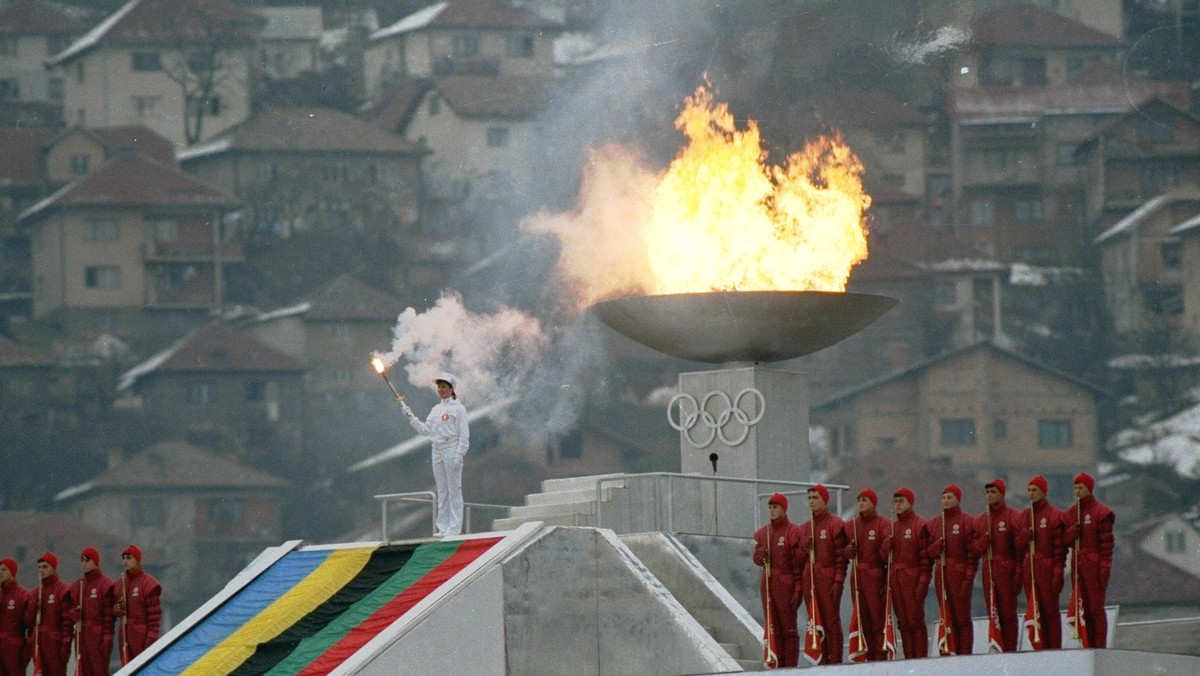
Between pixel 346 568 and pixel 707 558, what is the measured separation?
343 cm

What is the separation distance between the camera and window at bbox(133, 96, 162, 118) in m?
97.6

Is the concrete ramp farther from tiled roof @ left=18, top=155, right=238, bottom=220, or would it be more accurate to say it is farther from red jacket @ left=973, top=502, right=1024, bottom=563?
→ tiled roof @ left=18, top=155, right=238, bottom=220

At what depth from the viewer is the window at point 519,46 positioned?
102 meters

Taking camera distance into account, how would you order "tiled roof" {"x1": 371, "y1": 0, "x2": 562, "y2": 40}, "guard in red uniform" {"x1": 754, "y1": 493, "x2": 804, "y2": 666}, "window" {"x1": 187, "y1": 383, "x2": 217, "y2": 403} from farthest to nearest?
"tiled roof" {"x1": 371, "y1": 0, "x2": 562, "y2": 40}
"window" {"x1": 187, "y1": 383, "x2": 217, "y2": 403}
"guard in red uniform" {"x1": 754, "y1": 493, "x2": 804, "y2": 666}

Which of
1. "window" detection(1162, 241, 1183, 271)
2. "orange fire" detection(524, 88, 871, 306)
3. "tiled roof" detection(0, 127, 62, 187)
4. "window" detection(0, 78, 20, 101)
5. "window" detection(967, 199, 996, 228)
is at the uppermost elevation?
"window" detection(0, 78, 20, 101)

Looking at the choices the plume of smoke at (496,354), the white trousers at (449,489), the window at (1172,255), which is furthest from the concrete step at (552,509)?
the window at (1172,255)

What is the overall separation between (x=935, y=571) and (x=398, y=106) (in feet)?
280

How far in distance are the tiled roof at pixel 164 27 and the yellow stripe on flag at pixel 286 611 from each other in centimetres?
8225

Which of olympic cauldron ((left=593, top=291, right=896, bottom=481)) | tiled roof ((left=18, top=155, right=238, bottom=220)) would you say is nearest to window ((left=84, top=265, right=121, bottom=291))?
tiled roof ((left=18, top=155, right=238, bottom=220))

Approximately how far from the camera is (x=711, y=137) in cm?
2503

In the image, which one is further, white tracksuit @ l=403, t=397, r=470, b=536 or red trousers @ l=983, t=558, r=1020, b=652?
white tracksuit @ l=403, t=397, r=470, b=536

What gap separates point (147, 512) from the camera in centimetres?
8050

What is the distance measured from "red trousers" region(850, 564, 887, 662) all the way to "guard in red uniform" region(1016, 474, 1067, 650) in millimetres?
1132

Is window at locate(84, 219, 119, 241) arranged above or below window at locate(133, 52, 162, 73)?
below
